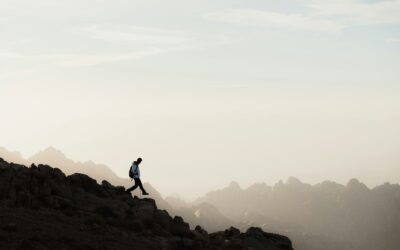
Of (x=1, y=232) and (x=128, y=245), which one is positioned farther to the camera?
(x=128, y=245)

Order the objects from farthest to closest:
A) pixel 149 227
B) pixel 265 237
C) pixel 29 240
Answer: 1. pixel 265 237
2. pixel 149 227
3. pixel 29 240

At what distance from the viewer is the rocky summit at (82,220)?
28.0 meters

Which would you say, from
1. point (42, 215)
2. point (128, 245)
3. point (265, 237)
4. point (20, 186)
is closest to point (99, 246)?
point (128, 245)

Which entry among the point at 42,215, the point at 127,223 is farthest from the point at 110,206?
the point at 42,215

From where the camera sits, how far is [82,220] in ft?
102

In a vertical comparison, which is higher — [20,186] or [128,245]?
[20,186]

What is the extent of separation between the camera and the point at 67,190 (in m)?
35.0

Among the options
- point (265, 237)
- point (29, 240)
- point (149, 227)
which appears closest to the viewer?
point (29, 240)

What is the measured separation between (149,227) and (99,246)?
5847 mm

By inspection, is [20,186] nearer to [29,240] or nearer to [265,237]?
[29,240]

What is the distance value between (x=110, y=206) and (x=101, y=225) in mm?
3269

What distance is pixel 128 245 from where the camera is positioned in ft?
97.4

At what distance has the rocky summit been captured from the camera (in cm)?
2805

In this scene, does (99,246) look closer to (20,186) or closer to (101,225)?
(101,225)
